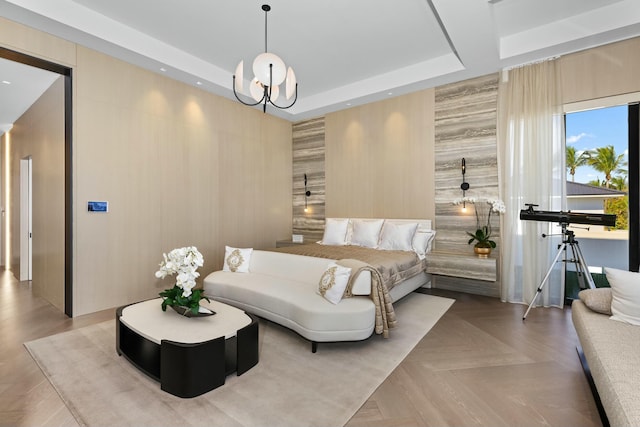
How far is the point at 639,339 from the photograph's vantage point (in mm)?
1855

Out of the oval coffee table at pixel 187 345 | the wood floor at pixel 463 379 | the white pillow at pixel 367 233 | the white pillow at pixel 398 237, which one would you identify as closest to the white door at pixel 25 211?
the wood floor at pixel 463 379

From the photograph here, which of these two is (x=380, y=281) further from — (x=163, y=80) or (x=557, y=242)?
(x=163, y=80)

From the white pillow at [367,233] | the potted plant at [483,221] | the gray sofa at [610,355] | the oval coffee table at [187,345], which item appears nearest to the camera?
the gray sofa at [610,355]

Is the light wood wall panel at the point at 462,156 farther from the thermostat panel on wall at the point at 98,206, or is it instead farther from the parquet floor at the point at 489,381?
the thermostat panel on wall at the point at 98,206

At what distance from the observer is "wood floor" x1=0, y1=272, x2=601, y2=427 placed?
5.90ft

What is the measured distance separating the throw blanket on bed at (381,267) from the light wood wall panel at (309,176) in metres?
1.60

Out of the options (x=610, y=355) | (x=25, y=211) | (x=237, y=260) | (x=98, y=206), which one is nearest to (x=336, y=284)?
(x=237, y=260)

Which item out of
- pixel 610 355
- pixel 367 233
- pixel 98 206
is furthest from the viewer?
pixel 367 233

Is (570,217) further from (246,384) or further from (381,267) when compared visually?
(246,384)

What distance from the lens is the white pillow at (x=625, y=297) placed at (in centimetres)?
209

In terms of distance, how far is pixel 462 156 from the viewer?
4.46 m

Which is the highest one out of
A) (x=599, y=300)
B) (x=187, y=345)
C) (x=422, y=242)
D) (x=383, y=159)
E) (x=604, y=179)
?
(x=383, y=159)

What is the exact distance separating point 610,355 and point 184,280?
2.81 m

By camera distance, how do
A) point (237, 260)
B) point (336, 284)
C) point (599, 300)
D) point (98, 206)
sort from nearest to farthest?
point (599, 300)
point (336, 284)
point (98, 206)
point (237, 260)
